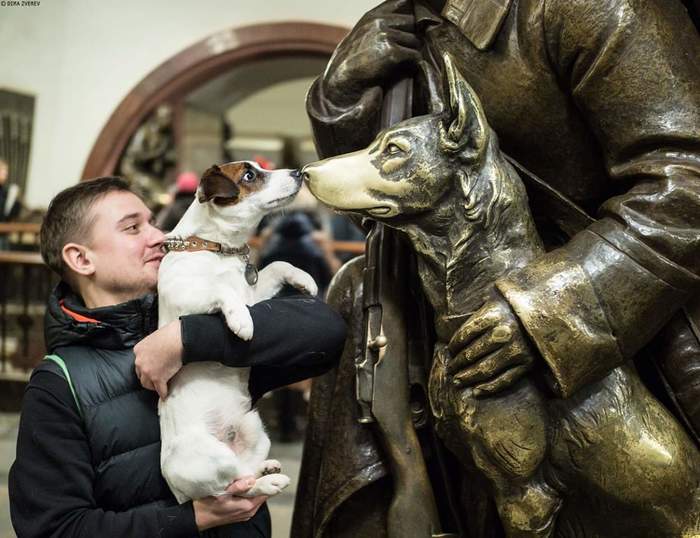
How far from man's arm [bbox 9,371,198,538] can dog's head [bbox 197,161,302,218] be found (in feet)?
1.46

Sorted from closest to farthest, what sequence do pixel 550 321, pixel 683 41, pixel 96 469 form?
pixel 550 321, pixel 683 41, pixel 96 469

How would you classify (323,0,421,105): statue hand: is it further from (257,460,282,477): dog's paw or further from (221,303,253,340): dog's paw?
(257,460,282,477): dog's paw

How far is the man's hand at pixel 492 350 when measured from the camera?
53.2 inches

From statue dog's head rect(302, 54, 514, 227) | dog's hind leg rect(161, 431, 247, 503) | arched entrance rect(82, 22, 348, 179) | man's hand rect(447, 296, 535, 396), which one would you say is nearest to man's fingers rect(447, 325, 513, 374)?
man's hand rect(447, 296, 535, 396)

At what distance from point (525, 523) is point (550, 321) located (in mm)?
343

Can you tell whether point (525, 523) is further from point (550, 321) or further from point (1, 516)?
point (1, 516)

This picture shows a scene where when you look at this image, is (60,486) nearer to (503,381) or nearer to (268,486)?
(268,486)

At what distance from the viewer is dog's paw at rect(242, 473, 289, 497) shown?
5.24ft

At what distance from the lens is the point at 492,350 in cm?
136

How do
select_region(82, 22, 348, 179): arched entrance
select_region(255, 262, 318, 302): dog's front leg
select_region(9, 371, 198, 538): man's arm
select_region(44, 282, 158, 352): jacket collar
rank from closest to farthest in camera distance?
select_region(9, 371, 198, 538): man's arm → select_region(44, 282, 158, 352): jacket collar → select_region(255, 262, 318, 302): dog's front leg → select_region(82, 22, 348, 179): arched entrance

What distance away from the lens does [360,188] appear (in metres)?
1.43

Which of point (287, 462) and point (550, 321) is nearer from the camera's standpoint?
point (550, 321)

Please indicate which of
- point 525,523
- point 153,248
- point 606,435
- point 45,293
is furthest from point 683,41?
point 45,293

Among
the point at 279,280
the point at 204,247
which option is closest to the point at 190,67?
the point at 279,280
